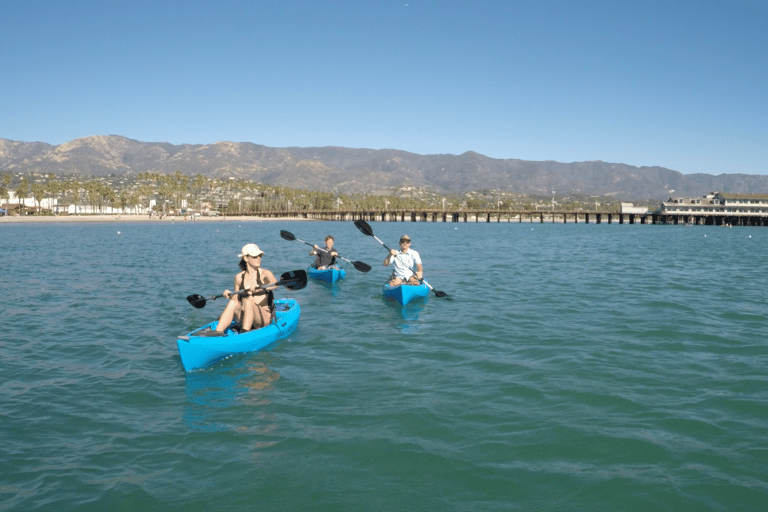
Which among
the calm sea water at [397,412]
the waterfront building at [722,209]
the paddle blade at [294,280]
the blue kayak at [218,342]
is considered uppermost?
the waterfront building at [722,209]

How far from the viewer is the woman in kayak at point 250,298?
11117 mm

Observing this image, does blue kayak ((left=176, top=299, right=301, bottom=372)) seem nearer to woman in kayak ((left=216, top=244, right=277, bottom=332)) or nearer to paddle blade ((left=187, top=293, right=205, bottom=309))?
woman in kayak ((left=216, top=244, right=277, bottom=332))

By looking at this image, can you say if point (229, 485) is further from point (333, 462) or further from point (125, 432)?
point (125, 432)

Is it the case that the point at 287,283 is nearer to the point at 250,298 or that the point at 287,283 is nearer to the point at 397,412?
the point at 250,298

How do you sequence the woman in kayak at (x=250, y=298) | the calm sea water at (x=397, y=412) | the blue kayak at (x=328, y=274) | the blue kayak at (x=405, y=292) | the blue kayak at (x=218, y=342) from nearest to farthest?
the calm sea water at (x=397, y=412), the blue kayak at (x=218, y=342), the woman in kayak at (x=250, y=298), the blue kayak at (x=405, y=292), the blue kayak at (x=328, y=274)

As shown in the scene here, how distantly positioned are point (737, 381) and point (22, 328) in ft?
49.6

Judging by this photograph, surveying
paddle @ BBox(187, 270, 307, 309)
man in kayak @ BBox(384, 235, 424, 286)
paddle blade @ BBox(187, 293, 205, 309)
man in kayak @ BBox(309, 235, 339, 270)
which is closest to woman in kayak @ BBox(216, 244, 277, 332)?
paddle @ BBox(187, 270, 307, 309)

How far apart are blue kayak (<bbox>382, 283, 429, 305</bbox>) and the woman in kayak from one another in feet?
18.7

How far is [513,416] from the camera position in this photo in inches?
319

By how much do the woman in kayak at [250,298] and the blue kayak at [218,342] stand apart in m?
0.22

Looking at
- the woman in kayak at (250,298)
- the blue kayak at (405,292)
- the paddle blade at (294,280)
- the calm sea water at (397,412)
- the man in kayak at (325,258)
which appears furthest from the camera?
the man in kayak at (325,258)

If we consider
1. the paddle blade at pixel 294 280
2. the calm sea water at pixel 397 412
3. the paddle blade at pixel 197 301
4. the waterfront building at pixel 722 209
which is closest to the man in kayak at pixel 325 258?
the calm sea water at pixel 397 412

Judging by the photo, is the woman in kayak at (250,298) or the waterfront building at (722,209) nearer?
the woman in kayak at (250,298)

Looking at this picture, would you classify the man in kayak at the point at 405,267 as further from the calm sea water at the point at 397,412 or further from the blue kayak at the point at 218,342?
the blue kayak at the point at 218,342
